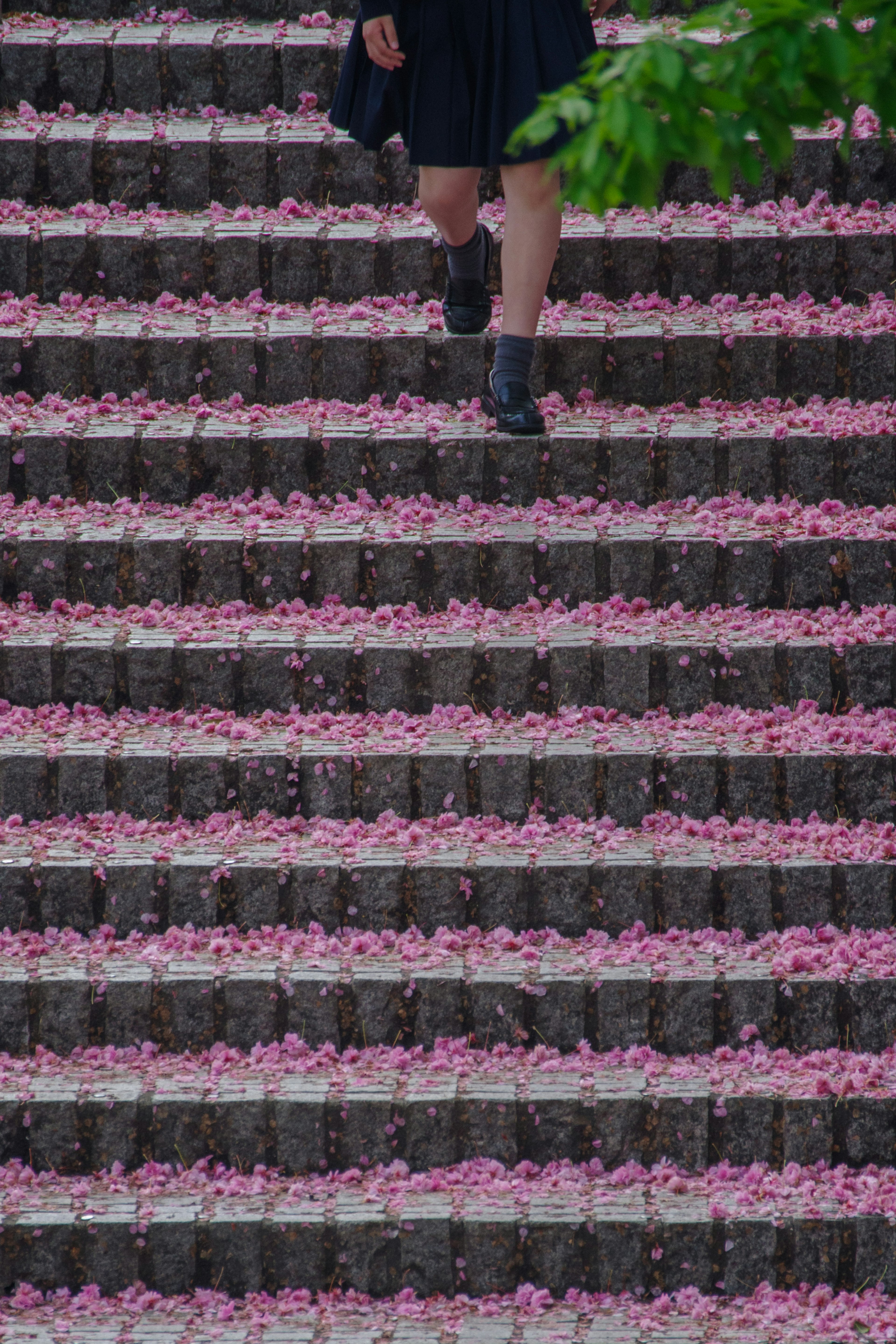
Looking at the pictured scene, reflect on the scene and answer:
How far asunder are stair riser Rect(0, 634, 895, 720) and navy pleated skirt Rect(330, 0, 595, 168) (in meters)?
1.35

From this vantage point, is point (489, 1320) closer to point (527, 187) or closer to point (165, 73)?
point (527, 187)

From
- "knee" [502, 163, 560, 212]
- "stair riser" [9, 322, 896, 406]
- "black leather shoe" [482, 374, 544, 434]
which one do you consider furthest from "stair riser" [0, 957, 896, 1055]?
"knee" [502, 163, 560, 212]

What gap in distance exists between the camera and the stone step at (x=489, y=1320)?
2.60m

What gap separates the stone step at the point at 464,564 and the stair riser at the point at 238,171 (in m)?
1.35

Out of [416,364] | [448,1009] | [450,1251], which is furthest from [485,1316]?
[416,364]

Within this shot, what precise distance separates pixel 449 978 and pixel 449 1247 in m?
0.53

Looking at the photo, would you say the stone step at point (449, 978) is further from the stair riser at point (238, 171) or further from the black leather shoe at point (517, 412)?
the stair riser at point (238, 171)

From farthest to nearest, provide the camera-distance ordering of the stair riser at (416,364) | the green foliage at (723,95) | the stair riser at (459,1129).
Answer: the stair riser at (416,364) < the stair riser at (459,1129) < the green foliage at (723,95)

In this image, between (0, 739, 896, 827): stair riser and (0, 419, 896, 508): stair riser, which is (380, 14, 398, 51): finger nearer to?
(0, 419, 896, 508): stair riser

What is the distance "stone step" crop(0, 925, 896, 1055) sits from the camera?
9.78 ft

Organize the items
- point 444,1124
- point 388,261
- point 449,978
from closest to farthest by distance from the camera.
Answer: point 444,1124
point 449,978
point 388,261

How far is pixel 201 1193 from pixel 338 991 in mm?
475

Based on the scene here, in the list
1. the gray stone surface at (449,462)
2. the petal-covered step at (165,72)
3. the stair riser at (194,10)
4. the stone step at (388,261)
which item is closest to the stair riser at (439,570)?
the gray stone surface at (449,462)

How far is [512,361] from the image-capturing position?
3.80m
